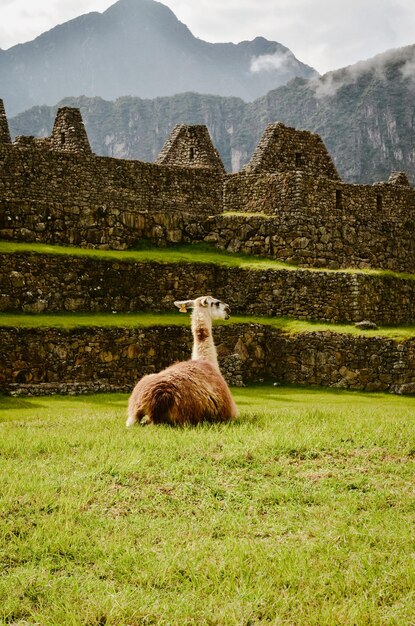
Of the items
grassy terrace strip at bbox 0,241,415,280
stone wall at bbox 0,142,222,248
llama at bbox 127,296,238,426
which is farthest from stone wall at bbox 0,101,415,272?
llama at bbox 127,296,238,426

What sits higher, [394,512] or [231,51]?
[231,51]

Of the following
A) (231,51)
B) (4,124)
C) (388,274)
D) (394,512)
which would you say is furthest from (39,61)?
(394,512)

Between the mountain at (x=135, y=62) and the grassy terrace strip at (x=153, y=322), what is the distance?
126 metres

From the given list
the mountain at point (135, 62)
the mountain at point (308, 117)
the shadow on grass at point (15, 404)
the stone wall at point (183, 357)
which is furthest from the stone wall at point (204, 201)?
the mountain at point (135, 62)

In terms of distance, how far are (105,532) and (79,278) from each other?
1367 cm

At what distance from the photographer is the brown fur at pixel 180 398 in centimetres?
858

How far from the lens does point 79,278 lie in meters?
18.3

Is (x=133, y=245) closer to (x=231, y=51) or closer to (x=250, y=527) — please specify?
(x=250, y=527)

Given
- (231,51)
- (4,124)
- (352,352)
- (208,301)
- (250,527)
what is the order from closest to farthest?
(250,527) < (208,301) < (352,352) < (4,124) < (231,51)

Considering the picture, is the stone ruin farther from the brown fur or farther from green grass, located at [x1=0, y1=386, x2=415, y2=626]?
green grass, located at [x1=0, y1=386, x2=415, y2=626]

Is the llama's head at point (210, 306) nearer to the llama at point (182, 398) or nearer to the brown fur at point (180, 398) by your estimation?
the llama at point (182, 398)

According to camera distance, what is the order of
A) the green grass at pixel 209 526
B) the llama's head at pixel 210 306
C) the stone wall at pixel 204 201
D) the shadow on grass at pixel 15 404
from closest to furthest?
1. the green grass at pixel 209 526
2. the llama's head at pixel 210 306
3. the shadow on grass at pixel 15 404
4. the stone wall at pixel 204 201

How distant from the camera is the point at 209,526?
17.2 ft

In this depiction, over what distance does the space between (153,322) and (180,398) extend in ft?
28.8
